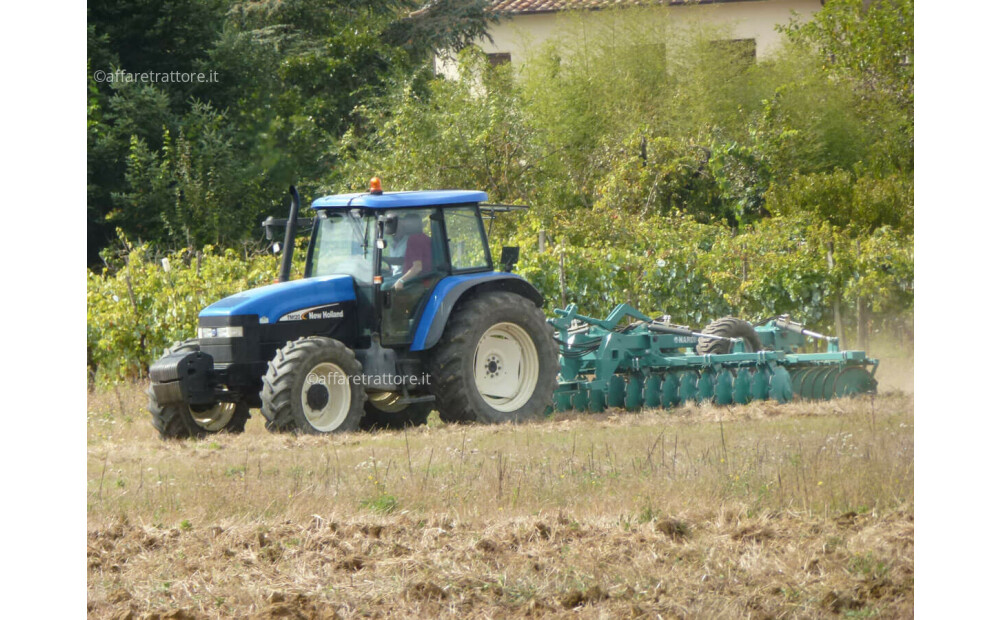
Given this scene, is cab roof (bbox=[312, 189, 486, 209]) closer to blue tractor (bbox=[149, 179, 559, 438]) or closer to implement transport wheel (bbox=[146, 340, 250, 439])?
blue tractor (bbox=[149, 179, 559, 438])

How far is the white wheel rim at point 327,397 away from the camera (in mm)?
7645

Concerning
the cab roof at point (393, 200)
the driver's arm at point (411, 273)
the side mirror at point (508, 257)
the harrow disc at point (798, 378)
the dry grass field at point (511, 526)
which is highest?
the cab roof at point (393, 200)

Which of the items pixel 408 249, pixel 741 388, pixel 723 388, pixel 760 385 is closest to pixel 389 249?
pixel 408 249

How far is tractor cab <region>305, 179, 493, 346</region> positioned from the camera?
8016mm

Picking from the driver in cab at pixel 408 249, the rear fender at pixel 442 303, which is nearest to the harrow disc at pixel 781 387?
the rear fender at pixel 442 303

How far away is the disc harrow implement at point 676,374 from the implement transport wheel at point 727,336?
0.43m

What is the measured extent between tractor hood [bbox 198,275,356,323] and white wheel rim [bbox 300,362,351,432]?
0.51 metres

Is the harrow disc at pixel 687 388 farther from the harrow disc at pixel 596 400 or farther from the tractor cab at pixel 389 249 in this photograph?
the tractor cab at pixel 389 249

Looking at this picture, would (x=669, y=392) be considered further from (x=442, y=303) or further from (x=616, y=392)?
(x=442, y=303)

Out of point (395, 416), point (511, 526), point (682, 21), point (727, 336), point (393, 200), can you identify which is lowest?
point (511, 526)

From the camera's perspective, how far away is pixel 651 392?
9.22 meters

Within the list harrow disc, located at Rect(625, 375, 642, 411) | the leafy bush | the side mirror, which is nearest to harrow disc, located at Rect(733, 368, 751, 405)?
harrow disc, located at Rect(625, 375, 642, 411)

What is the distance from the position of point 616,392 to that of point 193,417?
3.29m
